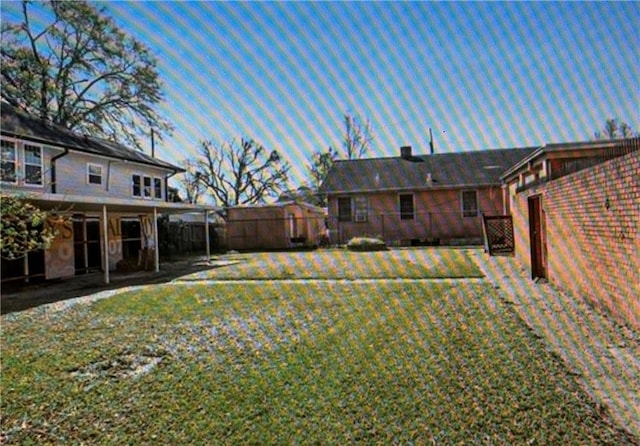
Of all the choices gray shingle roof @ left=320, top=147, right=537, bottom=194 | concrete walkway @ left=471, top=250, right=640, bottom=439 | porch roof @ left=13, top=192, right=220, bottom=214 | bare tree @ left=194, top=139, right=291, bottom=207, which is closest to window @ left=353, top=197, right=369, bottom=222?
gray shingle roof @ left=320, top=147, right=537, bottom=194

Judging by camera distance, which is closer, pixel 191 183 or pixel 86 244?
pixel 86 244

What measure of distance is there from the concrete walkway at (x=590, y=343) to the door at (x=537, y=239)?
0.87 metres

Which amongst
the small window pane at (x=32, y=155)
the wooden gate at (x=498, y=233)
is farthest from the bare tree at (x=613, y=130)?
the small window pane at (x=32, y=155)

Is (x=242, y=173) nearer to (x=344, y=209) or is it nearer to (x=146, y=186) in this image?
(x=344, y=209)

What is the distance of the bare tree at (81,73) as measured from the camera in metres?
22.5

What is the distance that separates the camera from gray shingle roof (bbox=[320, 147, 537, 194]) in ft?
73.0

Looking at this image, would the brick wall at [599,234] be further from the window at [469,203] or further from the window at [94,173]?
the window at [94,173]

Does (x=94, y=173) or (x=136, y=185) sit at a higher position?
(x=94, y=173)

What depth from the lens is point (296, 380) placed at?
4051mm

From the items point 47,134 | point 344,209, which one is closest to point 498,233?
point 344,209

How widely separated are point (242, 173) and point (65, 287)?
30.2m

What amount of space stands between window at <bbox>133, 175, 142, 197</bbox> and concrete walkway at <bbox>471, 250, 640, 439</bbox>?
14.8m

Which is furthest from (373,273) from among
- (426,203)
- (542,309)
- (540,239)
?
(426,203)

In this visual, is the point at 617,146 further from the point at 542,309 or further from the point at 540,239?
the point at 540,239
